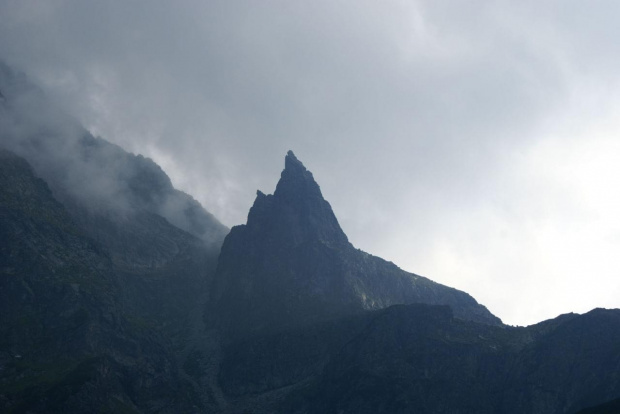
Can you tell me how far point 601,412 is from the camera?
183 meters
